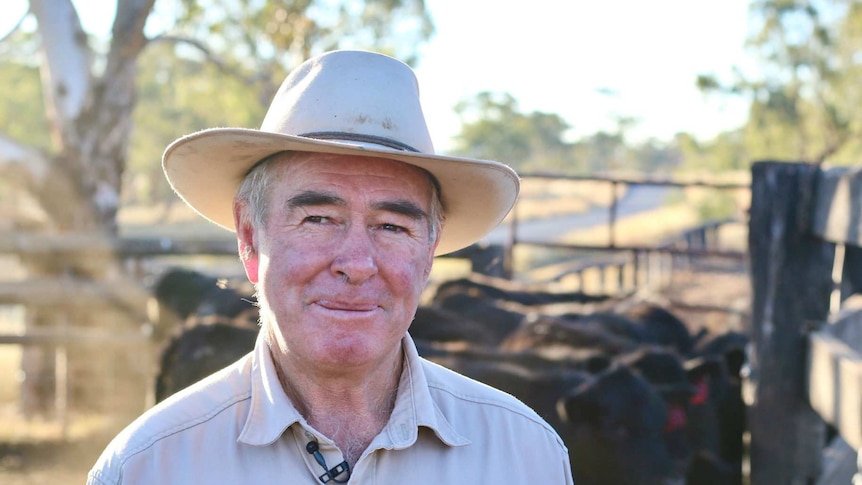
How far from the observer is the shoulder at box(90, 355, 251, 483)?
1842mm

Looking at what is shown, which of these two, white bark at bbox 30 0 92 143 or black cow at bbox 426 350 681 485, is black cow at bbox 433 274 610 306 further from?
white bark at bbox 30 0 92 143

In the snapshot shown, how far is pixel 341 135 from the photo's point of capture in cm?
200

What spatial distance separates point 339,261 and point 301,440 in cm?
35

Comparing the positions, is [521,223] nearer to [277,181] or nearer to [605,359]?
[605,359]

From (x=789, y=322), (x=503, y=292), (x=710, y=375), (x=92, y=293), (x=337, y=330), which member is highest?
(x=337, y=330)

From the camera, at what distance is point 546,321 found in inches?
271

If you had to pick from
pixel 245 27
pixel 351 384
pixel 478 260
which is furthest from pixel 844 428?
pixel 245 27

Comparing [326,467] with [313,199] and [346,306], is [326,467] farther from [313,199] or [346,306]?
[313,199]

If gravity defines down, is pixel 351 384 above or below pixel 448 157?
below

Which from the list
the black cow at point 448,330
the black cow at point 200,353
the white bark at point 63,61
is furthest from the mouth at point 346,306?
the white bark at point 63,61

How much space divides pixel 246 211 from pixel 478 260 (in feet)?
18.8

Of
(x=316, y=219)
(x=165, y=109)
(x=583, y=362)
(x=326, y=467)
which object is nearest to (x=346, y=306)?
(x=316, y=219)

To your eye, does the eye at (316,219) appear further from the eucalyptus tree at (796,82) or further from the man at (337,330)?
the eucalyptus tree at (796,82)

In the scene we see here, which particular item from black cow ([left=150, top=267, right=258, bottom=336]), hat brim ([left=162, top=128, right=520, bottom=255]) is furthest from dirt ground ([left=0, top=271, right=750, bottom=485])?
hat brim ([left=162, top=128, right=520, bottom=255])
